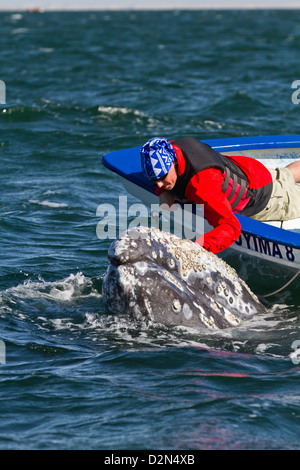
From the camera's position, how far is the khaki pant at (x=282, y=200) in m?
8.74

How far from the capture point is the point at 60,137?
16.5 m

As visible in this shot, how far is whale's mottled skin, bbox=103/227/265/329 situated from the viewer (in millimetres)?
7039

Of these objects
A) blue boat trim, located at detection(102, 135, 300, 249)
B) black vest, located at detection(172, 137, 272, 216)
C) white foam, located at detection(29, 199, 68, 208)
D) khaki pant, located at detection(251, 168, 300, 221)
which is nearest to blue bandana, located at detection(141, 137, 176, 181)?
black vest, located at detection(172, 137, 272, 216)

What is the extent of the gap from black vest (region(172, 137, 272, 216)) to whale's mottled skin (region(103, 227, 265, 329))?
0.60 meters

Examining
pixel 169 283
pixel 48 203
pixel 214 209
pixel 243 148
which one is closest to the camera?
pixel 169 283

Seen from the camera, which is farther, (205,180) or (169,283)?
(205,180)

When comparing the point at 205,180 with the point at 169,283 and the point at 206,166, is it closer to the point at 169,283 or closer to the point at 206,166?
the point at 206,166

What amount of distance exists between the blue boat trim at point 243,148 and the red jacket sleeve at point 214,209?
360mm

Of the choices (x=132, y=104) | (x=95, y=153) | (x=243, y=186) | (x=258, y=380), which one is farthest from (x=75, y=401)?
(x=132, y=104)

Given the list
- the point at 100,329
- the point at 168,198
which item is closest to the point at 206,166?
the point at 168,198

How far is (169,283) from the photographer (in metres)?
7.14

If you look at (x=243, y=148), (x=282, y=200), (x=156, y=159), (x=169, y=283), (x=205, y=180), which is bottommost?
(x=169, y=283)

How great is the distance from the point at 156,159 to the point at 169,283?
1166 mm

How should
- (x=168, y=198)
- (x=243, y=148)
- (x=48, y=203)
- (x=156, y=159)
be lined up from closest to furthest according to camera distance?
(x=156, y=159) < (x=168, y=198) < (x=243, y=148) < (x=48, y=203)
